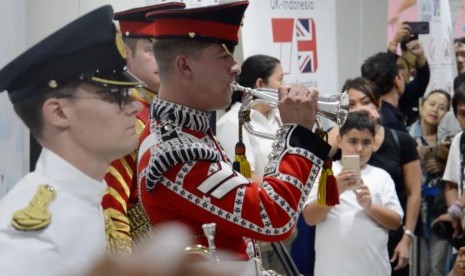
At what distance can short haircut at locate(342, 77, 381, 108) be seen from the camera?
14.6ft

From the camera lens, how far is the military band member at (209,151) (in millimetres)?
2088

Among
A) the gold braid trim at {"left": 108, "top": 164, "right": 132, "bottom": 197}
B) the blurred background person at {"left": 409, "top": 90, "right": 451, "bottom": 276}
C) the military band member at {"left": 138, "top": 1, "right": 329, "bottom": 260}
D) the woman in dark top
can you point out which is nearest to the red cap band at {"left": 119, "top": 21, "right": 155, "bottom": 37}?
the military band member at {"left": 138, "top": 1, "right": 329, "bottom": 260}

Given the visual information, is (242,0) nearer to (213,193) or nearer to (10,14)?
(213,193)

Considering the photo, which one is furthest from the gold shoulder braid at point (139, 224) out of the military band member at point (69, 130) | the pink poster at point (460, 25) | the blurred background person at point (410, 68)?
the pink poster at point (460, 25)

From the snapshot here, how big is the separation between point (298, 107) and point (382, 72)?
269 centimetres

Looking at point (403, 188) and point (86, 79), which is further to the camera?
point (403, 188)

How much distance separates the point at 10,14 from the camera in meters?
2.93

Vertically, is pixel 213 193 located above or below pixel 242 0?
below

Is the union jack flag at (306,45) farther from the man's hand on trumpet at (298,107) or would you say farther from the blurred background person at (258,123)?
the man's hand on trumpet at (298,107)

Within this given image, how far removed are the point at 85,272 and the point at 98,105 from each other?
79 centimetres

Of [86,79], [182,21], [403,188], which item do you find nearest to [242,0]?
[182,21]

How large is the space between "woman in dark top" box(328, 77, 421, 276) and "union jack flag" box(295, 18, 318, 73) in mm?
577

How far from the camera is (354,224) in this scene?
12.6ft

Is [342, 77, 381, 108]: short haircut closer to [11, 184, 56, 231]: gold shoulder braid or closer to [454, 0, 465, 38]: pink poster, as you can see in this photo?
[11, 184, 56, 231]: gold shoulder braid
